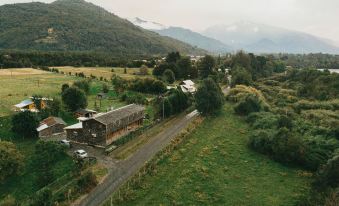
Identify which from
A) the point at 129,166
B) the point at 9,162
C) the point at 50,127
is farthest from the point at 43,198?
the point at 50,127

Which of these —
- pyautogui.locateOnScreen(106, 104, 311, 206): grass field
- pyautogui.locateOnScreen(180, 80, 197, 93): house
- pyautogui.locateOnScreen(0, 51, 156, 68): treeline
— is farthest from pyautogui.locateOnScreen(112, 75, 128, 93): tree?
pyautogui.locateOnScreen(0, 51, 156, 68): treeline

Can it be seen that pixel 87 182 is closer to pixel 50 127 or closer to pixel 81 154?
pixel 81 154

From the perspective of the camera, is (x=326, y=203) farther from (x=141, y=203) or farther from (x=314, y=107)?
(x=314, y=107)

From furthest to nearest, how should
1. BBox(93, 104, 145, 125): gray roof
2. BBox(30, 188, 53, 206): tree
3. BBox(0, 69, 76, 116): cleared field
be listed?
BBox(0, 69, 76, 116): cleared field < BBox(93, 104, 145, 125): gray roof < BBox(30, 188, 53, 206): tree

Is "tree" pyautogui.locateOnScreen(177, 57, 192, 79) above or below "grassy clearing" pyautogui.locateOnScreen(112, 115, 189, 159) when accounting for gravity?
above

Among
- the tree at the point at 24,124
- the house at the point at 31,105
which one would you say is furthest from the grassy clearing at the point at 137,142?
the house at the point at 31,105

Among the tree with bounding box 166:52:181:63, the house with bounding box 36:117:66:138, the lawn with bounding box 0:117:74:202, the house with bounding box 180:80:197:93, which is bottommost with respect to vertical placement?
the lawn with bounding box 0:117:74:202

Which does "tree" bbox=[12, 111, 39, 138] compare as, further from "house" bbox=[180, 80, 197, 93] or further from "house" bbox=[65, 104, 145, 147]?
"house" bbox=[180, 80, 197, 93]
